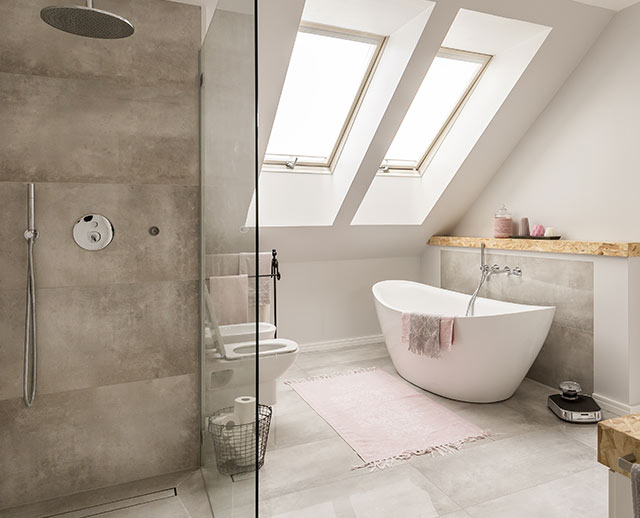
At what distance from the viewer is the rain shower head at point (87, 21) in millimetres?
1587

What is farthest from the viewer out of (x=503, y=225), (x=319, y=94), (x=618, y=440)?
(x=503, y=225)

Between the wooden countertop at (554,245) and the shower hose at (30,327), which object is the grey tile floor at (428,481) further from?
the wooden countertop at (554,245)

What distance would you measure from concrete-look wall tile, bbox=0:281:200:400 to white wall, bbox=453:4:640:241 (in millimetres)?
2972

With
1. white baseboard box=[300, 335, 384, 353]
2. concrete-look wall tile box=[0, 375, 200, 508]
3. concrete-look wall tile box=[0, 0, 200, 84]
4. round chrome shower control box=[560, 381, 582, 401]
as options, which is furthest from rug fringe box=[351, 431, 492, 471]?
concrete-look wall tile box=[0, 0, 200, 84]

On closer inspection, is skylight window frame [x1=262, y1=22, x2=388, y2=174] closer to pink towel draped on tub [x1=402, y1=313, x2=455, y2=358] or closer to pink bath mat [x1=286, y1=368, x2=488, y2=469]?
pink towel draped on tub [x1=402, y1=313, x2=455, y2=358]

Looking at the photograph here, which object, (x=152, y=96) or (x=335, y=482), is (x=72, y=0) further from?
(x=335, y=482)

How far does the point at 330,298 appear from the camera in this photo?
15.6ft

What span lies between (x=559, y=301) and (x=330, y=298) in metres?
2.12

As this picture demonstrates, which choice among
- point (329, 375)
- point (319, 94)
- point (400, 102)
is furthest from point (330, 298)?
point (400, 102)

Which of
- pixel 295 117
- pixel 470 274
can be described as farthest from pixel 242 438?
pixel 470 274

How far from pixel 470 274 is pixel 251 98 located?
3506 millimetres

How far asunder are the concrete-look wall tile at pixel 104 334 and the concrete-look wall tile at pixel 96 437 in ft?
0.24

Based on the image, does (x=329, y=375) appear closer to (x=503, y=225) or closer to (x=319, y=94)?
(x=503, y=225)

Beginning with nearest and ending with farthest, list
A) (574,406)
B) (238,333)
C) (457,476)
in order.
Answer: (238,333)
(457,476)
(574,406)
